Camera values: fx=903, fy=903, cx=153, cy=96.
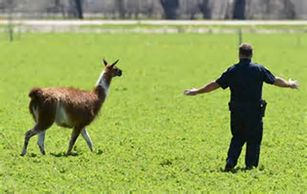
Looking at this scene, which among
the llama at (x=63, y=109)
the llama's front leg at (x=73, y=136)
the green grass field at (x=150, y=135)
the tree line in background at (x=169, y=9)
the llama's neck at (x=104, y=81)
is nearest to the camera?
the green grass field at (x=150, y=135)

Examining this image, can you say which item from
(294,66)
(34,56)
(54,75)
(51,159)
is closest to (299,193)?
(51,159)

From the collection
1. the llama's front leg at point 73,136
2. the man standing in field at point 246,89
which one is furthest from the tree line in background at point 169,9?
the man standing in field at point 246,89

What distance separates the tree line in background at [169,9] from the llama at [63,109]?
85661 mm

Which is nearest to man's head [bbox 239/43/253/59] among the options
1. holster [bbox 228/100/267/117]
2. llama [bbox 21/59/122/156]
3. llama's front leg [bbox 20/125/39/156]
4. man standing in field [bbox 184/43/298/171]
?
man standing in field [bbox 184/43/298/171]

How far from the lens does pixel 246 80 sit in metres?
12.2

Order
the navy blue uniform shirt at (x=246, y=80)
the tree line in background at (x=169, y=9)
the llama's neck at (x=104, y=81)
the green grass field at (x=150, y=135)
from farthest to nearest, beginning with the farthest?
the tree line in background at (x=169, y=9) < the llama's neck at (x=104, y=81) < the navy blue uniform shirt at (x=246, y=80) < the green grass field at (x=150, y=135)

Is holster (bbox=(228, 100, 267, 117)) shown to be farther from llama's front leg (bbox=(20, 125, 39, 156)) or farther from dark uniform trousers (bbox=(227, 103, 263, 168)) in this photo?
llama's front leg (bbox=(20, 125, 39, 156))

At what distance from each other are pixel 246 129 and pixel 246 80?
706mm

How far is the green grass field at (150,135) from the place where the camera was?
12.0 meters

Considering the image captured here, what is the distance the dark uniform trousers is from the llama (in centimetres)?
274

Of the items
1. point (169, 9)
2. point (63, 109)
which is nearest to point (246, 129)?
point (63, 109)

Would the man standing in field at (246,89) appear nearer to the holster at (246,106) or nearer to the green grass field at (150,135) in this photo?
the holster at (246,106)

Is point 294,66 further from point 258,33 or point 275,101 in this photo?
point 258,33

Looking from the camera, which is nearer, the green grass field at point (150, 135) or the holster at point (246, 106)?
the green grass field at point (150, 135)
